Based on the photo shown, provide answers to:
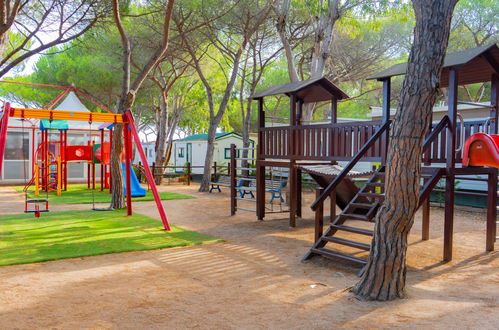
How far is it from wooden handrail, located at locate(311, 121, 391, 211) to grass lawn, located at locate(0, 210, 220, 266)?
213 centimetres

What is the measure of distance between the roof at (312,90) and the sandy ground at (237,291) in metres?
3.52

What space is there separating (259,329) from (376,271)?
56.3 inches

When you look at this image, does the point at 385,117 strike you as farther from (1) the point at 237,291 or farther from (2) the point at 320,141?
(1) the point at 237,291

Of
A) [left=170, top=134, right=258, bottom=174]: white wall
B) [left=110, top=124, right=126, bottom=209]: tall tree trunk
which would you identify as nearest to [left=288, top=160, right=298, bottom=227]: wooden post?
[left=110, top=124, right=126, bottom=209]: tall tree trunk

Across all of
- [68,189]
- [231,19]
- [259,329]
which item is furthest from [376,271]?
[68,189]

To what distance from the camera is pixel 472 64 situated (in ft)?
22.3

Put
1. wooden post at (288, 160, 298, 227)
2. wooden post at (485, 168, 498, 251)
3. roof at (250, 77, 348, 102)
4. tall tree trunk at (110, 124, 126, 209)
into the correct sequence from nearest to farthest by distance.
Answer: wooden post at (485, 168, 498, 251), wooden post at (288, 160, 298, 227), roof at (250, 77, 348, 102), tall tree trunk at (110, 124, 126, 209)

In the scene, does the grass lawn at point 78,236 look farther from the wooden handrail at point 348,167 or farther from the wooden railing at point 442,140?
the wooden railing at point 442,140

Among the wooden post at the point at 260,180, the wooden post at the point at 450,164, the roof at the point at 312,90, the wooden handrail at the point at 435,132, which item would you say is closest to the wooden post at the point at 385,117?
the wooden handrail at the point at 435,132

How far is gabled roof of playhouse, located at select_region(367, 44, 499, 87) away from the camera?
6.26 metres

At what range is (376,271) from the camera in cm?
418

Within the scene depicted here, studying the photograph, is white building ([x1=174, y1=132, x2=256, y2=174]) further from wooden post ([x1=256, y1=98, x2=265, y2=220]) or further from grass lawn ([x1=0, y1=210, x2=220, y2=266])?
grass lawn ([x1=0, y1=210, x2=220, y2=266])

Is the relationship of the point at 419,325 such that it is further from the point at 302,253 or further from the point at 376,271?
the point at 302,253

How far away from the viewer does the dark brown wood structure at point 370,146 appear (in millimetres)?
6051
